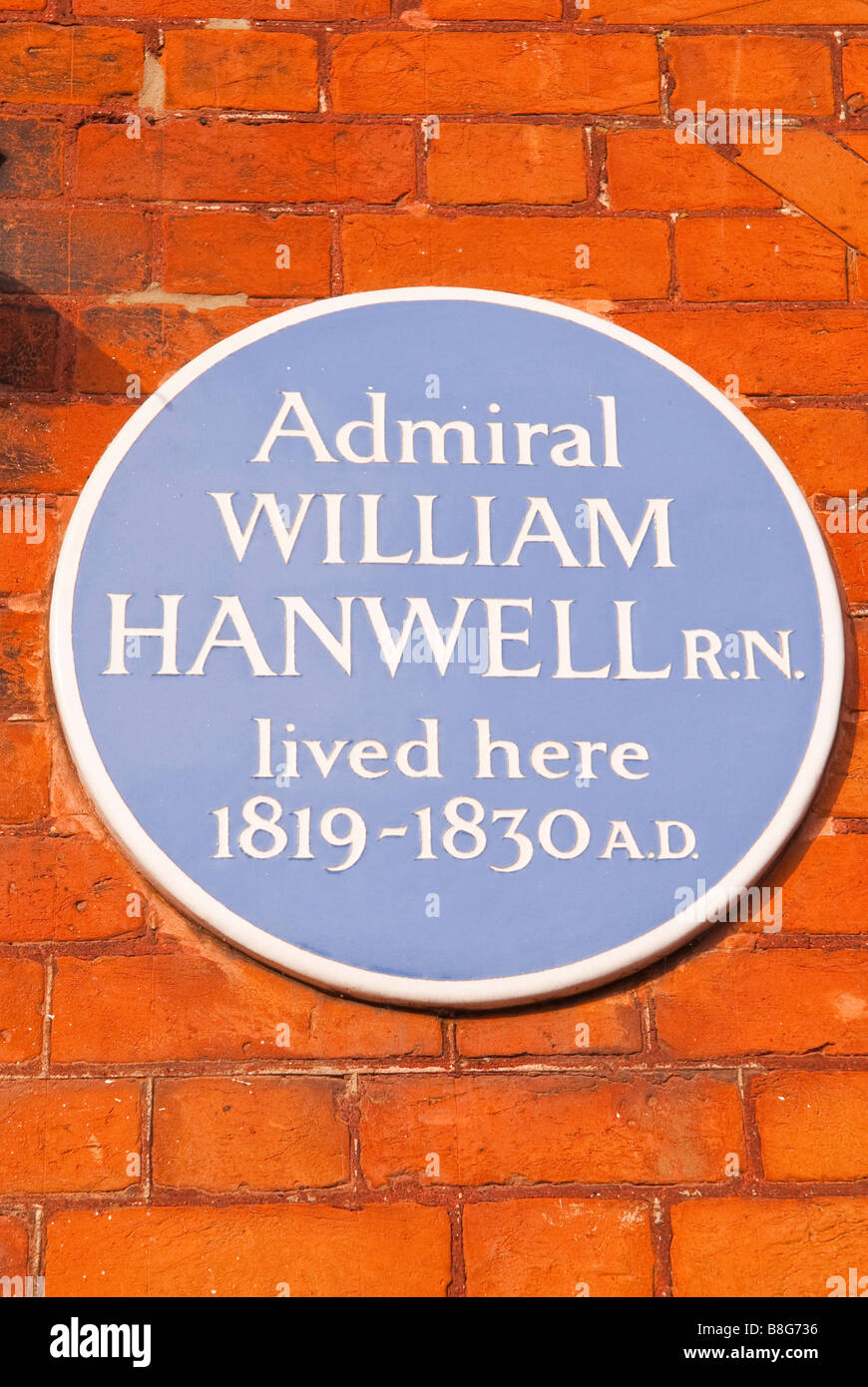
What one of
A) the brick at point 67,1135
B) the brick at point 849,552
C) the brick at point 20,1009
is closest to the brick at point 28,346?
the brick at point 20,1009

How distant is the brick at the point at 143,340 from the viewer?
169 centimetres

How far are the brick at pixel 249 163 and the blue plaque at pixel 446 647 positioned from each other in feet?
0.60

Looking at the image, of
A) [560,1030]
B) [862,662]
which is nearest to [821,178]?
[862,662]

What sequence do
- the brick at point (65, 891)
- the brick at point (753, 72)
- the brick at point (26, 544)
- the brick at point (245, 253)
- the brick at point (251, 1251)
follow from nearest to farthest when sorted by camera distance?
the brick at point (251, 1251)
the brick at point (65, 891)
the brick at point (26, 544)
the brick at point (245, 253)
the brick at point (753, 72)

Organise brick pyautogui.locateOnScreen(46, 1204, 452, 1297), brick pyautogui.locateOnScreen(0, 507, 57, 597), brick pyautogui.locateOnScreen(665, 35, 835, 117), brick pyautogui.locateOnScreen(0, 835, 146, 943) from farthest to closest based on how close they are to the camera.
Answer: brick pyautogui.locateOnScreen(665, 35, 835, 117) → brick pyautogui.locateOnScreen(0, 507, 57, 597) → brick pyautogui.locateOnScreen(0, 835, 146, 943) → brick pyautogui.locateOnScreen(46, 1204, 452, 1297)

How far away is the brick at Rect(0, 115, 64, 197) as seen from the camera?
5.73ft

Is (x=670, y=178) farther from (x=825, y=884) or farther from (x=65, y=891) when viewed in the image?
(x=65, y=891)

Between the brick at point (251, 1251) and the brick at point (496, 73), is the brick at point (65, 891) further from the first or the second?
the brick at point (496, 73)

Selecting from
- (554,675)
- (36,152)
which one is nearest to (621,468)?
(554,675)

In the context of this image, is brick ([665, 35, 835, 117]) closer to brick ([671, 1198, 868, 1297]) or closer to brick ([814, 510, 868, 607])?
brick ([814, 510, 868, 607])

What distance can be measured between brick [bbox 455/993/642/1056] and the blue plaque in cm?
4

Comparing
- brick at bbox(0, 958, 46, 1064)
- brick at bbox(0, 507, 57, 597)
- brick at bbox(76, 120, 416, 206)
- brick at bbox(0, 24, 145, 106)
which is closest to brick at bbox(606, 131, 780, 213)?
brick at bbox(76, 120, 416, 206)
